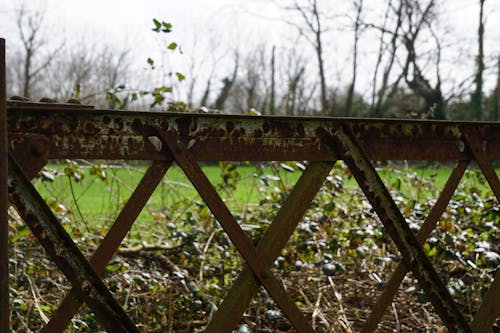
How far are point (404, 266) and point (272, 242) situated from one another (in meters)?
0.57

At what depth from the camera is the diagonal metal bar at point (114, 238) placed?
1646 mm

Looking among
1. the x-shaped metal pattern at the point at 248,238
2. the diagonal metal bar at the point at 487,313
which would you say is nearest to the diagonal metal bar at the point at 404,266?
the x-shaped metal pattern at the point at 248,238

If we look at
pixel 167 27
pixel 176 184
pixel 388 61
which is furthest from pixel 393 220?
pixel 388 61

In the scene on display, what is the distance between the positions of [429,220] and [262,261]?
73cm

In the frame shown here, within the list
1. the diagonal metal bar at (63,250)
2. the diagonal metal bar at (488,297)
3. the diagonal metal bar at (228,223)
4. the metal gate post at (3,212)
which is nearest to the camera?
the metal gate post at (3,212)

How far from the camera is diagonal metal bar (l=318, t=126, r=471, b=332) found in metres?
2.04

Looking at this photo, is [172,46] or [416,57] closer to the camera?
[172,46]

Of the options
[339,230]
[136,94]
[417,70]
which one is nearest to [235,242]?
[339,230]

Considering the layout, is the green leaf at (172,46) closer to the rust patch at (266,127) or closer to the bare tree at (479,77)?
the rust patch at (266,127)

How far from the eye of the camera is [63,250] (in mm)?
1636

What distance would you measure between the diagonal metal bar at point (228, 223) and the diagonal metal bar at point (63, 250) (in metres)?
0.37

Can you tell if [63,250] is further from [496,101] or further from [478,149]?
[496,101]

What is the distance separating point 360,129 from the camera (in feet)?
6.80

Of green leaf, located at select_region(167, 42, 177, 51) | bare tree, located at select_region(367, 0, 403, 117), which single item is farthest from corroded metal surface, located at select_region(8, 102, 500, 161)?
bare tree, located at select_region(367, 0, 403, 117)
